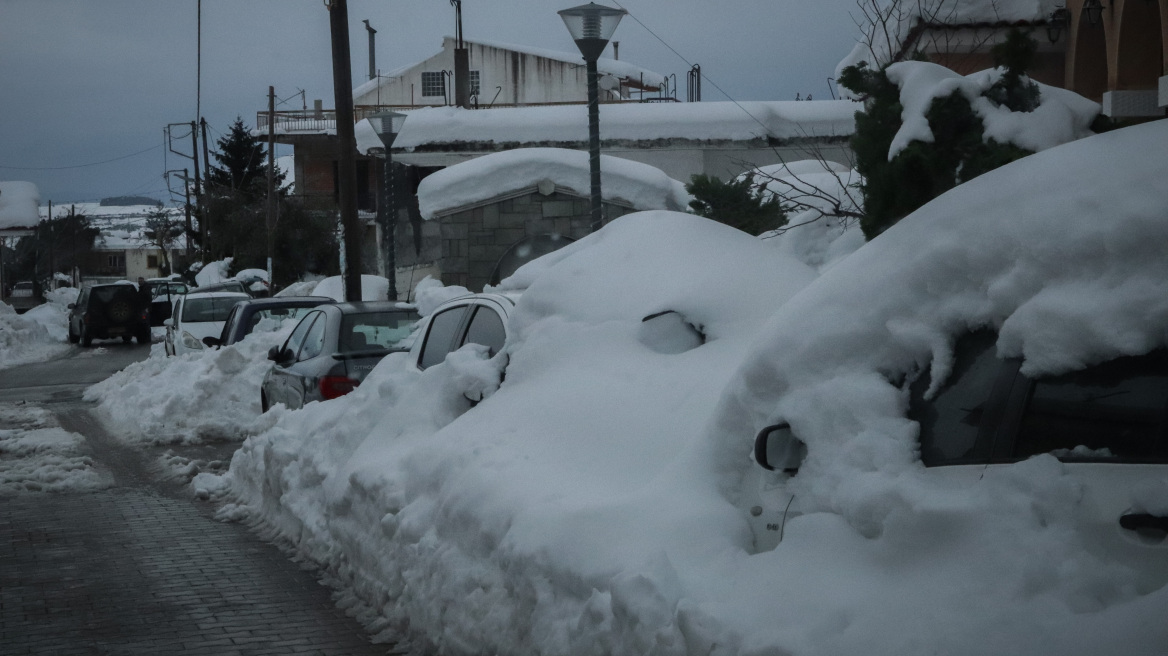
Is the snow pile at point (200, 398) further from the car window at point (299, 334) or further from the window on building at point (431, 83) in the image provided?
the window on building at point (431, 83)

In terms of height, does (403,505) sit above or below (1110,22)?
below

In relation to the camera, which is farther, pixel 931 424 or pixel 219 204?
pixel 219 204

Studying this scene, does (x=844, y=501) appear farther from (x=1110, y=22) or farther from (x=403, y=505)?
(x=1110, y=22)

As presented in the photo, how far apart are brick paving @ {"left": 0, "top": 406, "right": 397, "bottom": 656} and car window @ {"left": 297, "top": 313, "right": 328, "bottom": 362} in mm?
1764

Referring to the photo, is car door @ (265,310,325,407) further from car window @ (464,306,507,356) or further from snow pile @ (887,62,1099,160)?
snow pile @ (887,62,1099,160)

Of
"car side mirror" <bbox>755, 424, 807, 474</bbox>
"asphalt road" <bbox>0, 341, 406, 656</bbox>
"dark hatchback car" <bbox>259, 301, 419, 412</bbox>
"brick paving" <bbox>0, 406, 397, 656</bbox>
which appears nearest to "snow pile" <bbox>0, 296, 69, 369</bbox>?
"dark hatchback car" <bbox>259, 301, 419, 412</bbox>

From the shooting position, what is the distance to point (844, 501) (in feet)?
12.0

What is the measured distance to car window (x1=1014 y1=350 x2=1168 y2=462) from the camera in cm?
289

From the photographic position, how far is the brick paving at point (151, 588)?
5867mm

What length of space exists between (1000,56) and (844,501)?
4.55m

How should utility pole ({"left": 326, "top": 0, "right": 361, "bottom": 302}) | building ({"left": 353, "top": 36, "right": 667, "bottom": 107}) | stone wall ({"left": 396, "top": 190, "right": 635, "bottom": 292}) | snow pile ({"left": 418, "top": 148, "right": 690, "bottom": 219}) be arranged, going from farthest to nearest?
building ({"left": 353, "top": 36, "right": 667, "bottom": 107}), stone wall ({"left": 396, "top": 190, "right": 635, "bottom": 292}), snow pile ({"left": 418, "top": 148, "right": 690, "bottom": 219}), utility pole ({"left": 326, "top": 0, "right": 361, "bottom": 302})

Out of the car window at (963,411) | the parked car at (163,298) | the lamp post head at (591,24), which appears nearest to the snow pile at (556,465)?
the car window at (963,411)

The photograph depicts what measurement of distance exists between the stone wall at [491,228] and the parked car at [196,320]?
471cm

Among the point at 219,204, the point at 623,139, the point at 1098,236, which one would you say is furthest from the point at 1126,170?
the point at 219,204
